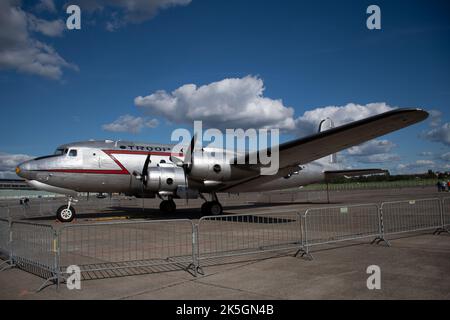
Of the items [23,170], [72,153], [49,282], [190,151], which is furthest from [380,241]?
[23,170]

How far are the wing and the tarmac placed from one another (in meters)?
4.53

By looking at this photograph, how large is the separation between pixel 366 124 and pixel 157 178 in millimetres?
9845

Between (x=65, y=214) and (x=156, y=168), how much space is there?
181 inches

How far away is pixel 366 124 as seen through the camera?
38.3ft

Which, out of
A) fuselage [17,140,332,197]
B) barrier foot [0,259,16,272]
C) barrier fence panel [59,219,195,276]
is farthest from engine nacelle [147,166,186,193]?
barrier foot [0,259,16,272]

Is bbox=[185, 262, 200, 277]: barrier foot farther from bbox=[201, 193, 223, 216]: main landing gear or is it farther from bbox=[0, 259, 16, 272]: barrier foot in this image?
bbox=[201, 193, 223, 216]: main landing gear

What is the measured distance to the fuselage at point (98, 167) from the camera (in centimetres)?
1580

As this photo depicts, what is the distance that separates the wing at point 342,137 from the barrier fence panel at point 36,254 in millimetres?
9113

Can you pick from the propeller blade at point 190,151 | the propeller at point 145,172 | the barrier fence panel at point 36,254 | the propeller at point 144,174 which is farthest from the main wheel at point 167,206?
the barrier fence panel at point 36,254

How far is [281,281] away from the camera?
5.62 m

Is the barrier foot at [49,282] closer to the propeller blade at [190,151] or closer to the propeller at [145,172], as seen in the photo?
the propeller blade at [190,151]

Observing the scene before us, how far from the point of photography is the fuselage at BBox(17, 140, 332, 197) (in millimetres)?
15797
